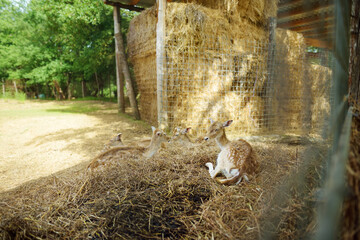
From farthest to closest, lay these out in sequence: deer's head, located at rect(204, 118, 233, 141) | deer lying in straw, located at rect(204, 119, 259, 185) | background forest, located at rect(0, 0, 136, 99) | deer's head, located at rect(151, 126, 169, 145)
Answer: background forest, located at rect(0, 0, 136, 99) → deer's head, located at rect(151, 126, 169, 145) → deer's head, located at rect(204, 118, 233, 141) → deer lying in straw, located at rect(204, 119, 259, 185)

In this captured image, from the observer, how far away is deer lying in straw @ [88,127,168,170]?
310 centimetres

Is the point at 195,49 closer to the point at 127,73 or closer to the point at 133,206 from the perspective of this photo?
the point at 127,73

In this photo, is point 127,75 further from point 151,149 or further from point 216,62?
point 151,149

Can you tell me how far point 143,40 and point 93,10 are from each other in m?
4.05

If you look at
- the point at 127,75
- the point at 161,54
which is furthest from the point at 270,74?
the point at 127,75

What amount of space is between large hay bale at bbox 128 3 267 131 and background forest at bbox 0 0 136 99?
590 cm

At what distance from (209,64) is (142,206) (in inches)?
Answer: 176

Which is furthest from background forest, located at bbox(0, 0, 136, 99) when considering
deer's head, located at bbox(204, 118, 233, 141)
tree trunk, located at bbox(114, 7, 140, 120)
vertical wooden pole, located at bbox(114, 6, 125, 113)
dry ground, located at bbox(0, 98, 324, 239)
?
dry ground, located at bbox(0, 98, 324, 239)

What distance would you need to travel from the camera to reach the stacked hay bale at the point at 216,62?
5.43 meters

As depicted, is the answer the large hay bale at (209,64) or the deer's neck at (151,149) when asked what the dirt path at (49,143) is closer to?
the deer's neck at (151,149)

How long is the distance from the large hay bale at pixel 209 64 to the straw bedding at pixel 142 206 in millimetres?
3094

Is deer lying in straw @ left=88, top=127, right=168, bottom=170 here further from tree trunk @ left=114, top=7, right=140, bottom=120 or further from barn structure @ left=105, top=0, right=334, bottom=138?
tree trunk @ left=114, top=7, right=140, bottom=120

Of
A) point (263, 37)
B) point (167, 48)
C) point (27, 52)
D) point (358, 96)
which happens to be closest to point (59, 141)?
point (167, 48)

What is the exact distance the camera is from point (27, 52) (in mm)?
14703
